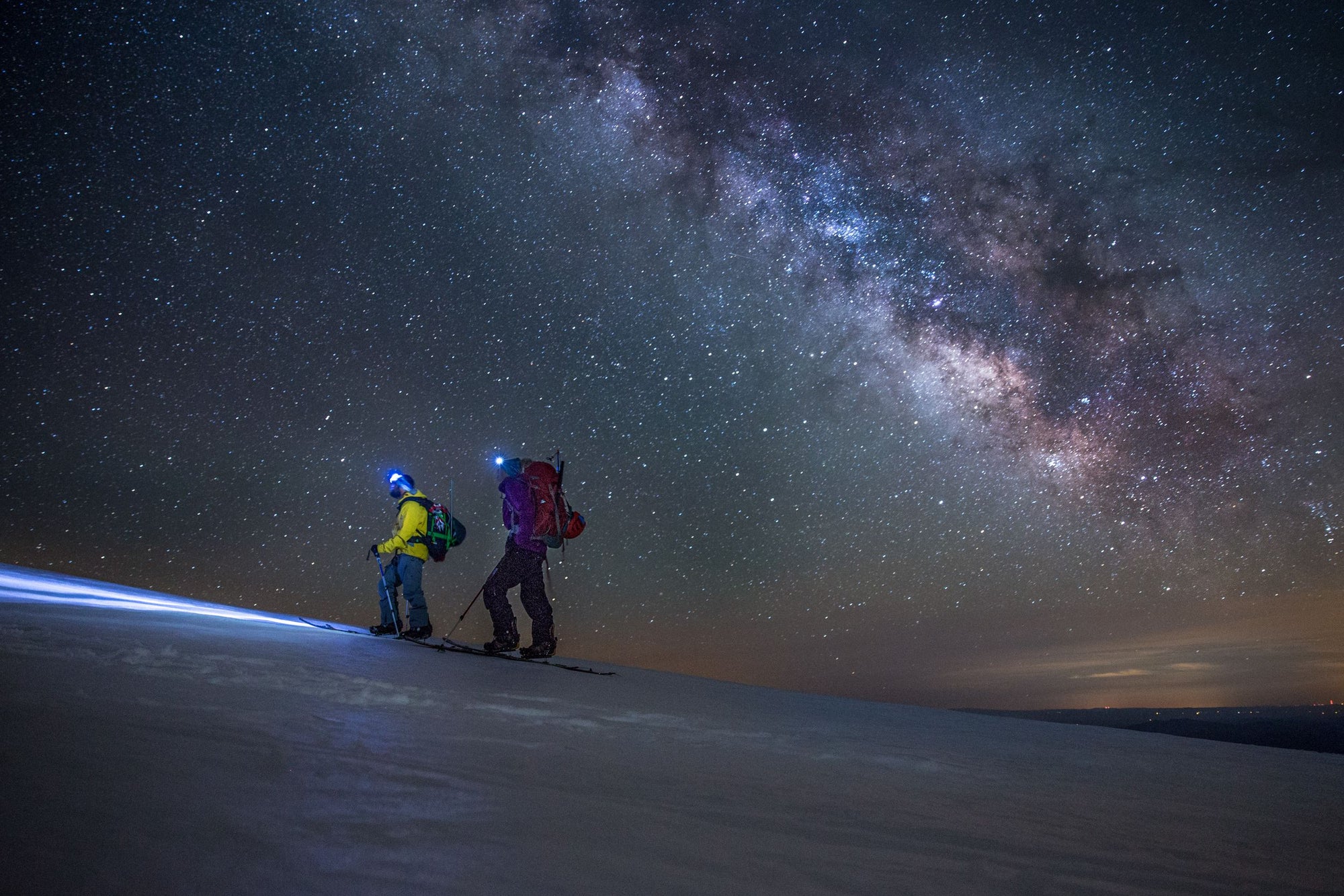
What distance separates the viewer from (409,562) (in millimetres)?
7816

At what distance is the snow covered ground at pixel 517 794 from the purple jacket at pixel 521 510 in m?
2.45

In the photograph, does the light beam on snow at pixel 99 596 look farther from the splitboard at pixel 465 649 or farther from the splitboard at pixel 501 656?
the splitboard at pixel 501 656

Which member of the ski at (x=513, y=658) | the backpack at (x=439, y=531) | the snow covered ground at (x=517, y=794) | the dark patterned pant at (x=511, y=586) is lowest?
the ski at (x=513, y=658)

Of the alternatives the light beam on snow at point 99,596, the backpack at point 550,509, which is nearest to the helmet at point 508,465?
the backpack at point 550,509

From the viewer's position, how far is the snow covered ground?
1.55m

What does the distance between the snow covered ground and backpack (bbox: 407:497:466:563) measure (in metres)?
2.98

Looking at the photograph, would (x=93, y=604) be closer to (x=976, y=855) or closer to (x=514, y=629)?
(x=514, y=629)

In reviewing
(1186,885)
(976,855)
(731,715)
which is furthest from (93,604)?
(1186,885)

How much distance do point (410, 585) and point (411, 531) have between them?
1.99 feet

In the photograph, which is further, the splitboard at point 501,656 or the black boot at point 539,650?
the black boot at point 539,650

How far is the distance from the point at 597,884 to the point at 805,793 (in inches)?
58.4

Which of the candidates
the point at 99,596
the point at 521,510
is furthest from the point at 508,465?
the point at 99,596

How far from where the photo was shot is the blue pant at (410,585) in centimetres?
779

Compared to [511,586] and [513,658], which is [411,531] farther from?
[513,658]
